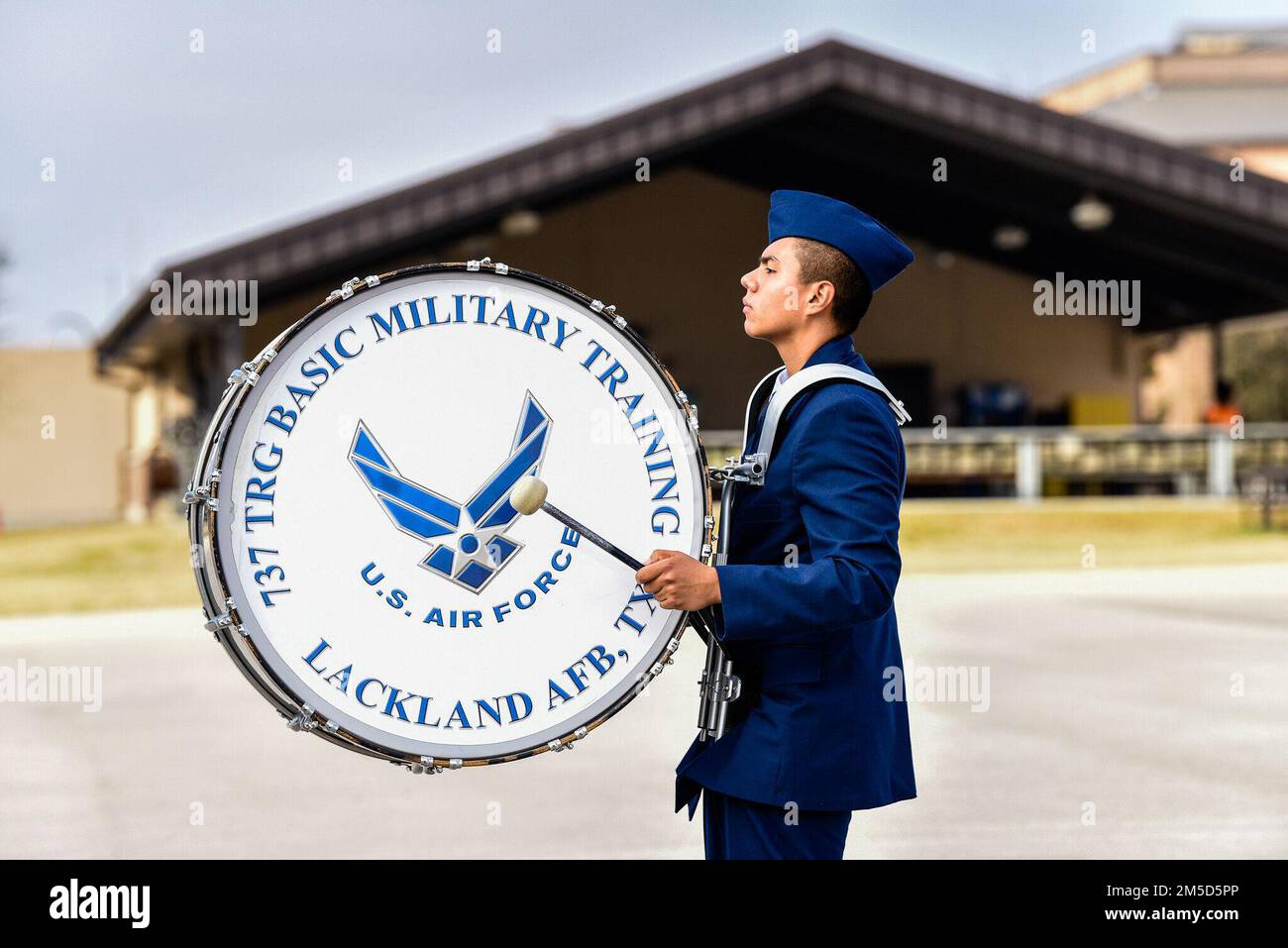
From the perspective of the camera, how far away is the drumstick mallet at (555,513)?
7.75 ft

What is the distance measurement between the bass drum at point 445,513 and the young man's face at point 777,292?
0.20 m

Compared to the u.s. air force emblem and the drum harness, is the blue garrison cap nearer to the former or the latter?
the drum harness

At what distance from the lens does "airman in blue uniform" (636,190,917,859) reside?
2.42 m

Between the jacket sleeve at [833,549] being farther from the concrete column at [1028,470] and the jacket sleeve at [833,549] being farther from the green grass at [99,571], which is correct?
the concrete column at [1028,470]

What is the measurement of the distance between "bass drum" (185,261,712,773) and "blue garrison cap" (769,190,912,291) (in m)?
0.34

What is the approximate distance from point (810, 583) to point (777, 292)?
20.3 inches

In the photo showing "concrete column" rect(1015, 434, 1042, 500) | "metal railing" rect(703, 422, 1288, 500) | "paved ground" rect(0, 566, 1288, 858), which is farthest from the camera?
"metal railing" rect(703, 422, 1288, 500)

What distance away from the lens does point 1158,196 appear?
53.7 ft

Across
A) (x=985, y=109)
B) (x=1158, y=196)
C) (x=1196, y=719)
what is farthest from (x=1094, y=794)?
(x=1158, y=196)

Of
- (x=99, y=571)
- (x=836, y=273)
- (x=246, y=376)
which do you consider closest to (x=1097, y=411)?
(x=99, y=571)

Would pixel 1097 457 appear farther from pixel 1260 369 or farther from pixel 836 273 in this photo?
pixel 1260 369

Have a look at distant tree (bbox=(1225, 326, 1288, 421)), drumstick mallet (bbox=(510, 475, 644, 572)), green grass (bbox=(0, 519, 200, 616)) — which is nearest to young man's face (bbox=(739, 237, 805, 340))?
drumstick mallet (bbox=(510, 475, 644, 572))

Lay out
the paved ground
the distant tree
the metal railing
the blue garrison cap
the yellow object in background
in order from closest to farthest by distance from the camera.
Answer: the blue garrison cap < the paved ground < the metal railing < the yellow object in background < the distant tree
